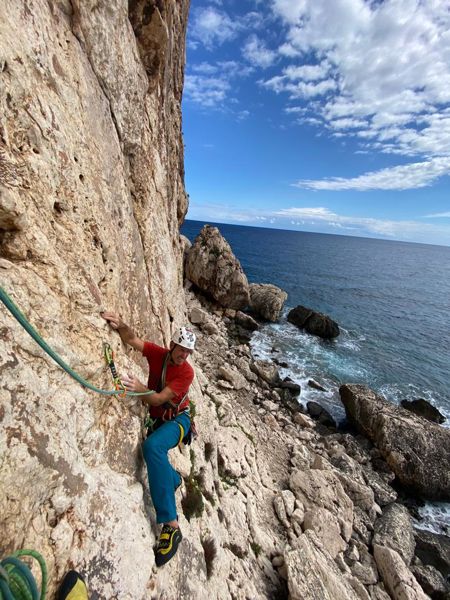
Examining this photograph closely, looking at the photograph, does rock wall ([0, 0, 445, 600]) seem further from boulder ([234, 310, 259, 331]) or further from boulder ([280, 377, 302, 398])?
boulder ([234, 310, 259, 331])

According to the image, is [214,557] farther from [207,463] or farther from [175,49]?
[175,49]

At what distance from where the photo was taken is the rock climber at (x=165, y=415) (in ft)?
17.9

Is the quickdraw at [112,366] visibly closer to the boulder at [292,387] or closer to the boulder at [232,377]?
the boulder at [232,377]

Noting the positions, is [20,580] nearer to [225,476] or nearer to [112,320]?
[112,320]

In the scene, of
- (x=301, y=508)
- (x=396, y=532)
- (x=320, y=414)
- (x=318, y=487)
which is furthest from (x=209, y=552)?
(x=320, y=414)

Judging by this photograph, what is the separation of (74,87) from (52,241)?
10.8 ft

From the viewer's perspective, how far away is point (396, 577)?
11078 mm

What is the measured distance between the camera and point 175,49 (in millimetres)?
12758

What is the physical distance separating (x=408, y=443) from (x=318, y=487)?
33.9 ft

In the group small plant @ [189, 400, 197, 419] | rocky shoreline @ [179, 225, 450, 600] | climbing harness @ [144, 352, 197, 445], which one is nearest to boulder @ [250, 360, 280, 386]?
rocky shoreline @ [179, 225, 450, 600]

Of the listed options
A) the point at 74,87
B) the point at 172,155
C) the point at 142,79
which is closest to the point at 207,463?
the point at 74,87

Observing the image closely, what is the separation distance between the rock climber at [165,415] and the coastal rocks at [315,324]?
117 ft

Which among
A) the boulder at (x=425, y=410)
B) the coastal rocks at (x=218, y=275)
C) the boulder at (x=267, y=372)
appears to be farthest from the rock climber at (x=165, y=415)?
the coastal rocks at (x=218, y=275)

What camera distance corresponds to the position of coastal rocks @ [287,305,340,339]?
3941 centimetres
